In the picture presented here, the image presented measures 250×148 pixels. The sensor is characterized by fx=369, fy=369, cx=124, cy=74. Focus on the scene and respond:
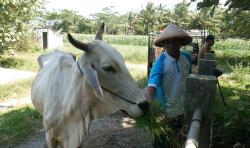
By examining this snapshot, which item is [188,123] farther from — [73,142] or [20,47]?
[20,47]

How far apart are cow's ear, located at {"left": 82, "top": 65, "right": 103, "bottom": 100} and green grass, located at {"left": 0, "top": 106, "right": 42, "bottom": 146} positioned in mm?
3158

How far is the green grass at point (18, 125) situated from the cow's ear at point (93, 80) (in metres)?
3.16

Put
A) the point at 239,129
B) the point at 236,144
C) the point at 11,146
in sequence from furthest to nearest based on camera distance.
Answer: the point at 11,146 < the point at 239,129 < the point at 236,144

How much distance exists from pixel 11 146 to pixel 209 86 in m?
4.03

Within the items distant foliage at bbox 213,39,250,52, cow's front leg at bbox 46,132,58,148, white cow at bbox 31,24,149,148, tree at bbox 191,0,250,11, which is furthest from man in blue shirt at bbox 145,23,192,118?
distant foliage at bbox 213,39,250,52

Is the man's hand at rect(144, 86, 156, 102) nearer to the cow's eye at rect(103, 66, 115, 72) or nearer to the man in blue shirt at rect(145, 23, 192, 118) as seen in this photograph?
the man in blue shirt at rect(145, 23, 192, 118)

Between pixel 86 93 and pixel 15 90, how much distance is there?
24.0ft

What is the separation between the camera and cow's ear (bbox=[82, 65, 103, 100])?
2.58 meters

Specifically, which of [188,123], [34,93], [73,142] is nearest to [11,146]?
[34,93]

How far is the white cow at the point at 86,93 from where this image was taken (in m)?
2.57

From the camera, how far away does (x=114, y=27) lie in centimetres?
6800

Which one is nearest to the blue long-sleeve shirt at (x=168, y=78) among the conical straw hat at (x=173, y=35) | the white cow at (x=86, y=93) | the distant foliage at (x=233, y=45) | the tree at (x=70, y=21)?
the conical straw hat at (x=173, y=35)

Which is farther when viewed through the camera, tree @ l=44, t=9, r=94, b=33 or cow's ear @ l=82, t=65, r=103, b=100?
tree @ l=44, t=9, r=94, b=33

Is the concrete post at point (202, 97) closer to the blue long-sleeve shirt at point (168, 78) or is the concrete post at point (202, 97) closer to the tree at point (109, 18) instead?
the blue long-sleeve shirt at point (168, 78)
